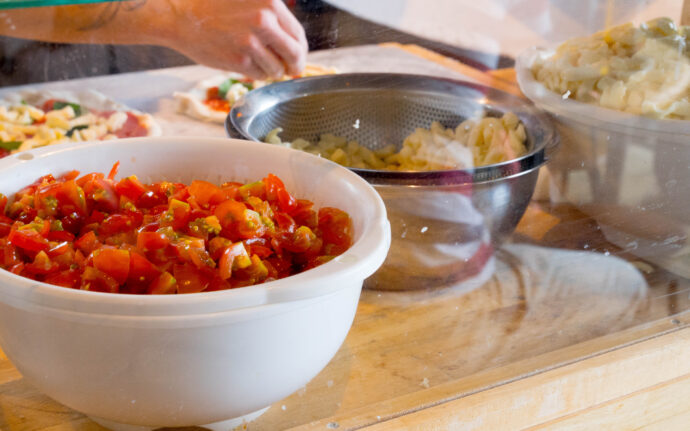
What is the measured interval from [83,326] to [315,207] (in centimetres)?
27

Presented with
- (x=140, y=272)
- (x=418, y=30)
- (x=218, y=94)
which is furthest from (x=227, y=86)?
(x=140, y=272)

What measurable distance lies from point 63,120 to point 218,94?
0.17 meters

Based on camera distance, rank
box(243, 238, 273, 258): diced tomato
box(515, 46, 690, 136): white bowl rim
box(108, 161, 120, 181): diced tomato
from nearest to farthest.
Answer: box(243, 238, 273, 258): diced tomato → box(108, 161, 120, 181): diced tomato → box(515, 46, 690, 136): white bowl rim

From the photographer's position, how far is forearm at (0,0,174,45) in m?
0.65

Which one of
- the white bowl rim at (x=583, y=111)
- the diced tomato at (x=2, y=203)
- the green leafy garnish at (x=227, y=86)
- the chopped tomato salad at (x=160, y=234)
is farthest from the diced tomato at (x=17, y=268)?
the white bowl rim at (x=583, y=111)

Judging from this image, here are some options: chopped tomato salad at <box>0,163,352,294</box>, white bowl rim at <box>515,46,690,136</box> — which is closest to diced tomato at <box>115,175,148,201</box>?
chopped tomato salad at <box>0,163,352,294</box>

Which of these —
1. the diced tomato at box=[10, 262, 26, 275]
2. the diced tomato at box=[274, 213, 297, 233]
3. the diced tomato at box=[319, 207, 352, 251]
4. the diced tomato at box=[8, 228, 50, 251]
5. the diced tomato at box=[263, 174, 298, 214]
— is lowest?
the diced tomato at box=[319, 207, 352, 251]

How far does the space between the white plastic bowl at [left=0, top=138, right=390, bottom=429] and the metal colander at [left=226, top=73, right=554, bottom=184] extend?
231 mm

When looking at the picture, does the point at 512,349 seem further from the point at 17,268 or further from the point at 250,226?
the point at 17,268

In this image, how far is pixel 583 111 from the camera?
0.80 meters

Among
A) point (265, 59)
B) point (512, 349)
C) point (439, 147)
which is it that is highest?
point (265, 59)

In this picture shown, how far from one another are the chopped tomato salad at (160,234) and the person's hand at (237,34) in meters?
0.13

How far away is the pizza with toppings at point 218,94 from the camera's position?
2.52 feet

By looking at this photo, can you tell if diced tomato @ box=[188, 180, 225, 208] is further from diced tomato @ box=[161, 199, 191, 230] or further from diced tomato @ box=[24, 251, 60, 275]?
diced tomato @ box=[24, 251, 60, 275]
